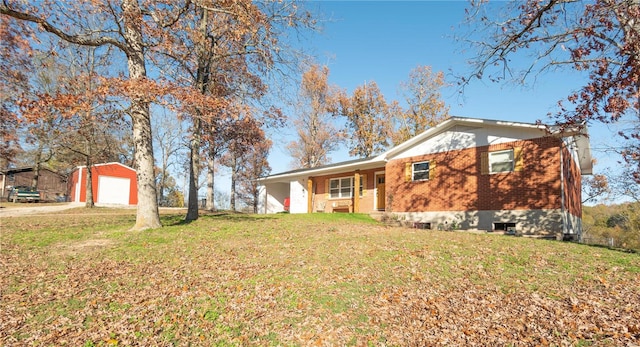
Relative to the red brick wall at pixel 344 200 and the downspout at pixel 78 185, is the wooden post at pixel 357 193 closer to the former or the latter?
the red brick wall at pixel 344 200

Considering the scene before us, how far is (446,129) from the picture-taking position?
49.4 ft

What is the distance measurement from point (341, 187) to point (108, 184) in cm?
2234

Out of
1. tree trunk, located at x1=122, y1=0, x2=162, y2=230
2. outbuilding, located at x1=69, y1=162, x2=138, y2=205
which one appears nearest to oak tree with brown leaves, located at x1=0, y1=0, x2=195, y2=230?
tree trunk, located at x1=122, y1=0, x2=162, y2=230

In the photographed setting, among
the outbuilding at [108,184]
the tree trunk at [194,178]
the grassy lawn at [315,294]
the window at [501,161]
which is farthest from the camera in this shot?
the outbuilding at [108,184]

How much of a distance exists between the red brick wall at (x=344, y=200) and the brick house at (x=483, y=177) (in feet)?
0.29

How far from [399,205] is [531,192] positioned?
566cm

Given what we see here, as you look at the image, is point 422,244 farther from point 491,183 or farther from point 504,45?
point 491,183

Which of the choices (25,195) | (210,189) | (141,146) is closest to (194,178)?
(141,146)

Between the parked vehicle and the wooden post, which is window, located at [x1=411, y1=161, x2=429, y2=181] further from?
the parked vehicle

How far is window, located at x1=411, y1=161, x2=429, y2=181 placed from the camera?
51.5 feet

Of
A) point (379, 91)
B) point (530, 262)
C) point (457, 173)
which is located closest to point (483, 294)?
point (530, 262)

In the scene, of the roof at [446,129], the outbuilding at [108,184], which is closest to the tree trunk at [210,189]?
the roof at [446,129]

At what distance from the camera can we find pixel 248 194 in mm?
42750

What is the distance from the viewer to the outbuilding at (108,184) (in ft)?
98.0
